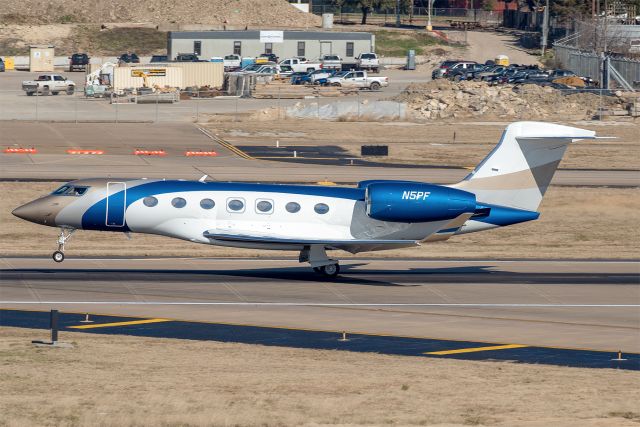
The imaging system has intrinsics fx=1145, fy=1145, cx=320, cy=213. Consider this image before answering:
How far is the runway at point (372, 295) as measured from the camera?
107 feet

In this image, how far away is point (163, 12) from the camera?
563ft

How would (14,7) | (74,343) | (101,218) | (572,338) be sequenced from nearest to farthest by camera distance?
(74,343) → (572,338) → (101,218) → (14,7)

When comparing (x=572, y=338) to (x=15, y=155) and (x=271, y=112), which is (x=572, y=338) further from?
(x=271, y=112)

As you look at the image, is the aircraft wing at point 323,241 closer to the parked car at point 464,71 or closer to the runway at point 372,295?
the runway at point 372,295

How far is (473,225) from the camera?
130 feet

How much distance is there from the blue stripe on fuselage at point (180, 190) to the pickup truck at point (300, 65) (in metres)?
92.9

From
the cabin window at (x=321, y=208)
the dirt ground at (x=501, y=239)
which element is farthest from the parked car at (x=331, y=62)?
the cabin window at (x=321, y=208)

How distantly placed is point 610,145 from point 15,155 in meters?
42.2

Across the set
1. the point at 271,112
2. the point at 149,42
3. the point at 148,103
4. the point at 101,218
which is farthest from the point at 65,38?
the point at 101,218

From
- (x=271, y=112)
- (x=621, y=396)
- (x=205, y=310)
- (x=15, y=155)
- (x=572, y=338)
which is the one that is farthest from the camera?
(x=271, y=112)

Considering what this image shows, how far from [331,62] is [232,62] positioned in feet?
39.5

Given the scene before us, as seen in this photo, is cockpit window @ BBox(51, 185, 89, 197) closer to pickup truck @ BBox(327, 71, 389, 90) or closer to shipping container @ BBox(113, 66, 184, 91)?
shipping container @ BBox(113, 66, 184, 91)

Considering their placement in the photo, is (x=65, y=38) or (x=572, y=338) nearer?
(x=572, y=338)

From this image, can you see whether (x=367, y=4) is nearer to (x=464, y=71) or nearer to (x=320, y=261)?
(x=464, y=71)
